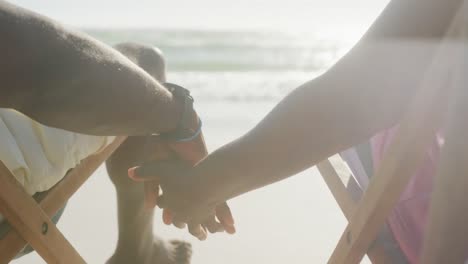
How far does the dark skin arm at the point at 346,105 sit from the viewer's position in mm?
1146

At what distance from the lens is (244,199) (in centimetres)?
337

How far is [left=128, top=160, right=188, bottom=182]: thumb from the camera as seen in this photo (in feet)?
5.00

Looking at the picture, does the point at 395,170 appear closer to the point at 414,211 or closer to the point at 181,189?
the point at 414,211

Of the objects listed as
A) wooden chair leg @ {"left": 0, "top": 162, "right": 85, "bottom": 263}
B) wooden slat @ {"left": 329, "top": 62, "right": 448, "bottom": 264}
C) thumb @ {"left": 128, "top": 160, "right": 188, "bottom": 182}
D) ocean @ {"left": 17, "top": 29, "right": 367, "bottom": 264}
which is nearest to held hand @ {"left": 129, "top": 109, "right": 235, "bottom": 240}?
thumb @ {"left": 128, "top": 160, "right": 188, "bottom": 182}

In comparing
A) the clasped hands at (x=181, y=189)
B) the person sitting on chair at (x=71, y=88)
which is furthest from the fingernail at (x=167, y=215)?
the person sitting on chair at (x=71, y=88)

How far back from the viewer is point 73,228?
304 cm

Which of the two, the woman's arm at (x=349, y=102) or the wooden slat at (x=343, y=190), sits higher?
the woman's arm at (x=349, y=102)

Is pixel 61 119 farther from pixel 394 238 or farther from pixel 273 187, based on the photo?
pixel 273 187

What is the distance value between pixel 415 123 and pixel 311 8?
1321 centimetres

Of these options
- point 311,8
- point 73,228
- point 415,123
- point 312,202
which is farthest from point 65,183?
point 311,8

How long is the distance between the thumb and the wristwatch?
13cm

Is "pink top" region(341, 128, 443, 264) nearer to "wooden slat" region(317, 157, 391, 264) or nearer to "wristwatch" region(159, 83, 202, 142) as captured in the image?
"wooden slat" region(317, 157, 391, 264)

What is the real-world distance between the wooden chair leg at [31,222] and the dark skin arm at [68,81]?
6.0 inches

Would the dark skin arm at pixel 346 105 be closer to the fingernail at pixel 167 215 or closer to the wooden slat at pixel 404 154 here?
the wooden slat at pixel 404 154
